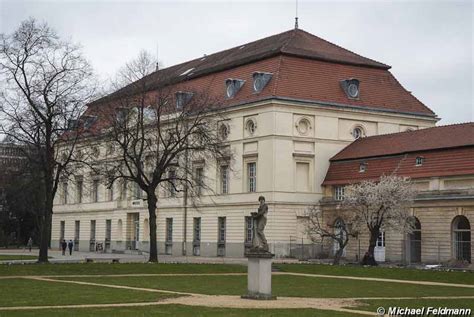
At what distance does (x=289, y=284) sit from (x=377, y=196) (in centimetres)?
2083

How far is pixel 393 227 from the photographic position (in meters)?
55.9

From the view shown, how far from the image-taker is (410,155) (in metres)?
58.8

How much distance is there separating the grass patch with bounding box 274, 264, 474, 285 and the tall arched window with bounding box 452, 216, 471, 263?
9.99m

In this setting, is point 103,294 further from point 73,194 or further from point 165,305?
point 73,194

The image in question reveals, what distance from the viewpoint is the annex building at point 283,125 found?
2562 inches

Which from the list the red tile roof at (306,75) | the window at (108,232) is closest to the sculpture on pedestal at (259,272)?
the red tile roof at (306,75)

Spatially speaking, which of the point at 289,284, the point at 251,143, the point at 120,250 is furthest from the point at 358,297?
the point at 120,250

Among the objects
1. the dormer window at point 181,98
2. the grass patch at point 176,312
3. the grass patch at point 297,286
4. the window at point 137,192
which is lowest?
the grass patch at point 176,312

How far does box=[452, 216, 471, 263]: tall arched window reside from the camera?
5406 centimetres

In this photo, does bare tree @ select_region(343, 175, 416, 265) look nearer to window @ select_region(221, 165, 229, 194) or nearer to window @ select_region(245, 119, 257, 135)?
window @ select_region(245, 119, 257, 135)

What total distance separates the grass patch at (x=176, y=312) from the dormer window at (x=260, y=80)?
43040 millimetres

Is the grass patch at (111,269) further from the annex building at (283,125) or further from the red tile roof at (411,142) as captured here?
the red tile roof at (411,142)

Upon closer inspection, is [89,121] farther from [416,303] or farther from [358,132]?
[416,303]

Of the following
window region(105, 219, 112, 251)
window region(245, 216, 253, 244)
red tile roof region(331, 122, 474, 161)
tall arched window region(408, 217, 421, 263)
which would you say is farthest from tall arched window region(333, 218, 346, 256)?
window region(105, 219, 112, 251)
